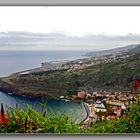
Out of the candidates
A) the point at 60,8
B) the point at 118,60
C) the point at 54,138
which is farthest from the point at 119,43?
the point at 54,138

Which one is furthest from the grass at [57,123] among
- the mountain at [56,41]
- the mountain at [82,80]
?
the mountain at [56,41]

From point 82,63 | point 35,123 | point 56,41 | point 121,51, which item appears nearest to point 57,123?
point 35,123

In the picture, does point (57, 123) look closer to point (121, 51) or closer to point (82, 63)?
point (82, 63)

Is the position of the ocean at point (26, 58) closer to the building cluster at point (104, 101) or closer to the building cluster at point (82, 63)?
the building cluster at point (82, 63)

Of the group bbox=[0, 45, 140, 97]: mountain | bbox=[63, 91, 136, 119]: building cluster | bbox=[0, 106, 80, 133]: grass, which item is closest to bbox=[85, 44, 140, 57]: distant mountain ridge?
bbox=[0, 45, 140, 97]: mountain

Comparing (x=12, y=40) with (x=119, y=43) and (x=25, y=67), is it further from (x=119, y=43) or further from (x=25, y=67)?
(x=119, y=43)

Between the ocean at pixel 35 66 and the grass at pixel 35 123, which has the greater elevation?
the ocean at pixel 35 66

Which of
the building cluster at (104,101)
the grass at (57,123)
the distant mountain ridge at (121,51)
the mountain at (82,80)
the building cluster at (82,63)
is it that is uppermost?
the distant mountain ridge at (121,51)

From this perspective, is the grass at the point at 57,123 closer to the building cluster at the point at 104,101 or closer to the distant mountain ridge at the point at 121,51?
the building cluster at the point at 104,101
